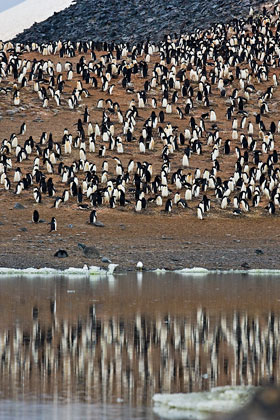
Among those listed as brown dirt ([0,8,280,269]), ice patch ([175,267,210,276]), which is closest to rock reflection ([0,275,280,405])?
ice patch ([175,267,210,276])

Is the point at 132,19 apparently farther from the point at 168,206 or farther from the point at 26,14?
the point at 168,206

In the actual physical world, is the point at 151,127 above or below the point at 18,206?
above

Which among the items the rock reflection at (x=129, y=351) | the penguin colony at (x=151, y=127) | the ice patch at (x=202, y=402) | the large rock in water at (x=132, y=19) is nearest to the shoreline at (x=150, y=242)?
the penguin colony at (x=151, y=127)

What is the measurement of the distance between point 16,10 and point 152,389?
10321 cm

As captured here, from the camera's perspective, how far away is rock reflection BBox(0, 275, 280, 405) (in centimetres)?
894

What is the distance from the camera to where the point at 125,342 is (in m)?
11.4

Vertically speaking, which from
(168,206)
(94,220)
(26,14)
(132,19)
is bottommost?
(168,206)

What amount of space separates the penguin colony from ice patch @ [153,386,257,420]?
53.7ft

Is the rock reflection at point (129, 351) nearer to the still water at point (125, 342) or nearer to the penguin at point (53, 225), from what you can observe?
the still water at point (125, 342)

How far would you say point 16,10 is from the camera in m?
108

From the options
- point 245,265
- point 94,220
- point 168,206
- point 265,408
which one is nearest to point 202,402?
point 265,408

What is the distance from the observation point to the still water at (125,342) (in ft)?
27.8

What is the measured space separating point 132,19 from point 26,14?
30.0 metres

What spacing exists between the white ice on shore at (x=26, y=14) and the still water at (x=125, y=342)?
79.8 metres
